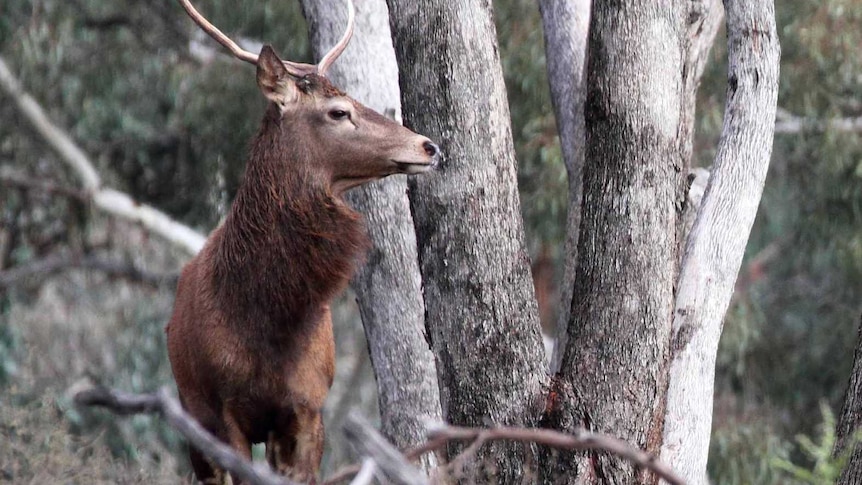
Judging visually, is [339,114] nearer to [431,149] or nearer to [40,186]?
[431,149]

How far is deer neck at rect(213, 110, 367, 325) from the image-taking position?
5355 millimetres

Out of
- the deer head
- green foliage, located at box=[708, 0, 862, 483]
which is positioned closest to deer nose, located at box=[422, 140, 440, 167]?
the deer head

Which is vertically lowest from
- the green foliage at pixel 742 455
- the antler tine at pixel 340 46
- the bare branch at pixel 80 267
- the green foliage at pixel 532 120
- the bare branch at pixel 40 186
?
the green foliage at pixel 742 455

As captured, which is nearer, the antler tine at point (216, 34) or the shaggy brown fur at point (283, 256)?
the antler tine at point (216, 34)

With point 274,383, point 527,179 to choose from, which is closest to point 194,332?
point 274,383

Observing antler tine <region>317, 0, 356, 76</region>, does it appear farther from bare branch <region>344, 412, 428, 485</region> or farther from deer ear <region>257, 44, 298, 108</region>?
bare branch <region>344, 412, 428, 485</region>

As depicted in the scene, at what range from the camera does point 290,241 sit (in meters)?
5.38

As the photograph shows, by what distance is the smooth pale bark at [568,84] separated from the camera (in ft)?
18.8

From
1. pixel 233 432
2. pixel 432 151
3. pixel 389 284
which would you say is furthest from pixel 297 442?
pixel 432 151

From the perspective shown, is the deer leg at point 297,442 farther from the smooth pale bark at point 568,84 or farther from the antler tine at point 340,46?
the antler tine at point 340,46

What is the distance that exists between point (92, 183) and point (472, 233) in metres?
8.72

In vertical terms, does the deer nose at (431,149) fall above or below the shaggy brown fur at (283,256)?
above

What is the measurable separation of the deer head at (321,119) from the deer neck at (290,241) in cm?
5

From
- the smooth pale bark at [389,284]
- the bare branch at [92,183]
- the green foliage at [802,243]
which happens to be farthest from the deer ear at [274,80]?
the bare branch at [92,183]
